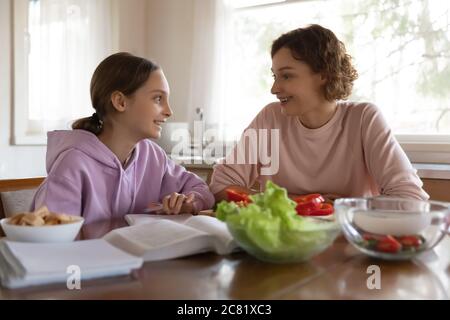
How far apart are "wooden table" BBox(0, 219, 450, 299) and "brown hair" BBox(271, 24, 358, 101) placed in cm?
103

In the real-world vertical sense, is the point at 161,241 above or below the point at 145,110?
below

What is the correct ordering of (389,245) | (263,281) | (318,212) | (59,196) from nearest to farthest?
(263,281), (389,245), (318,212), (59,196)

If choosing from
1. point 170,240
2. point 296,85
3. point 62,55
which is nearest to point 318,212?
point 170,240

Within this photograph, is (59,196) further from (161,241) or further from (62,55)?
(62,55)

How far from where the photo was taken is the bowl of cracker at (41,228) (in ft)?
2.66

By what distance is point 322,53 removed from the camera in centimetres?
174

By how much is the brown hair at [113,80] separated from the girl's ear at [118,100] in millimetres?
12

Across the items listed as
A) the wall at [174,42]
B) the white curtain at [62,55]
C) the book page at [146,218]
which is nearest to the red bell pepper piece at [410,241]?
the book page at [146,218]

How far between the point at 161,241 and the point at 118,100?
2.79 feet

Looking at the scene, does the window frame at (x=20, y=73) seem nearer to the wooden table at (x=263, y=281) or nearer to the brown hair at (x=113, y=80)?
the brown hair at (x=113, y=80)

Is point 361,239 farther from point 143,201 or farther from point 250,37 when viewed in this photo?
point 250,37

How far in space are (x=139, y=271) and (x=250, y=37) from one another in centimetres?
315

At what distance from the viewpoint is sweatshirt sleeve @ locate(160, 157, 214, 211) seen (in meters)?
1.55

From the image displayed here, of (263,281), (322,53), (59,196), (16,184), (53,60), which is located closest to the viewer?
(263,281)
